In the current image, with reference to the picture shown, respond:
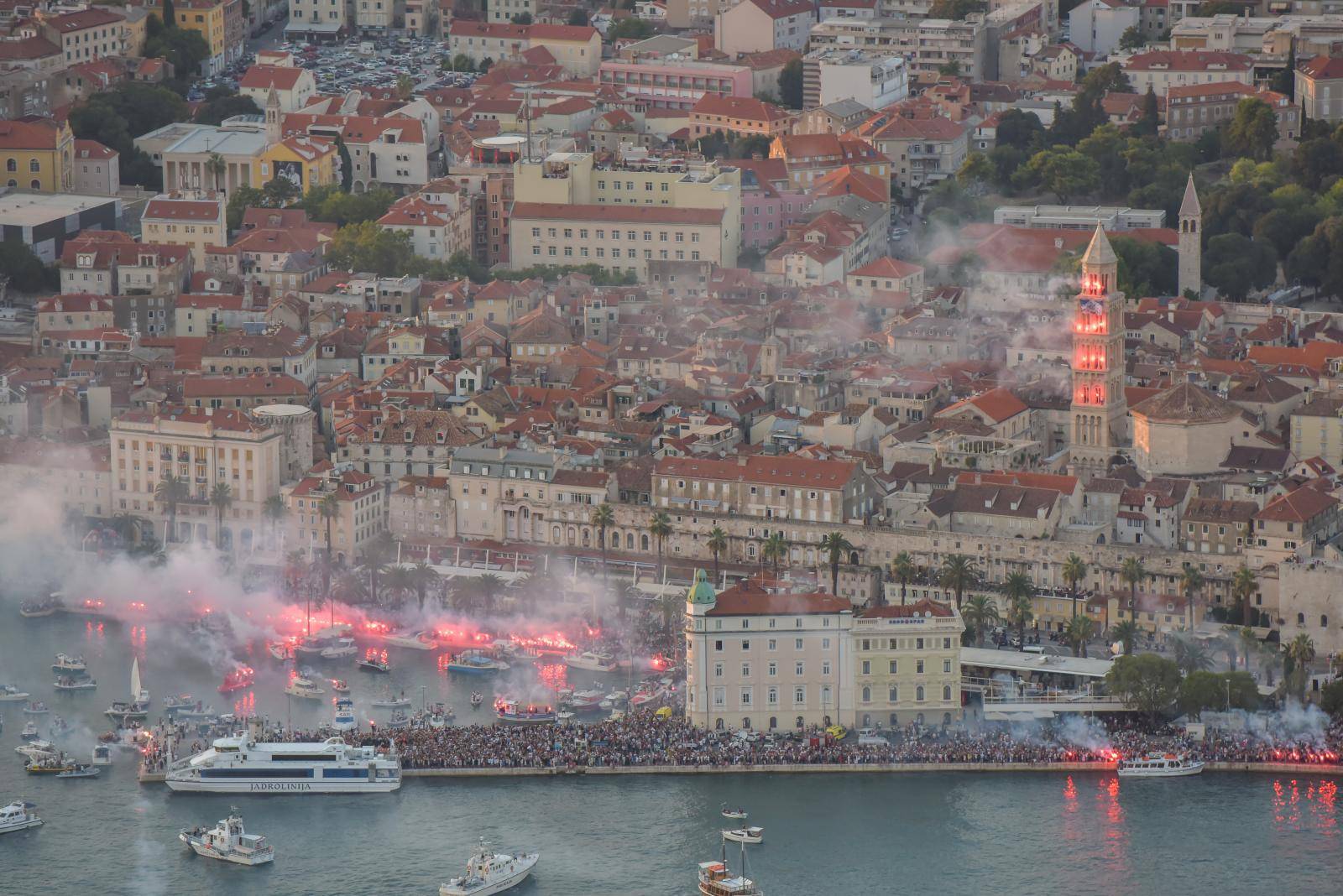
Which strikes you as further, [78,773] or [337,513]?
[337,513]

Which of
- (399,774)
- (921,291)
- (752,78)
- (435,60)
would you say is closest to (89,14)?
(435,60)

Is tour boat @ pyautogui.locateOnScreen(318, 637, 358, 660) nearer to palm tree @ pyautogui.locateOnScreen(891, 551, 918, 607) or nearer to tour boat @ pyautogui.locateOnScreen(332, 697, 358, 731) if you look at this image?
tour boat @ pyautogui.locateOnScreen(332, 697, 358, 731)

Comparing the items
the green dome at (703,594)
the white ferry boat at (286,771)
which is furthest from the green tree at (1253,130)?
the white ferry boat at (286,771)

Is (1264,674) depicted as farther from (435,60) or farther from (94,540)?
(435,60)

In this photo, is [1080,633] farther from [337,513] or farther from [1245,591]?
[337,513]

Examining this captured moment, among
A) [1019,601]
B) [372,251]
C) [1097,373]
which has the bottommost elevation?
[1019,601]

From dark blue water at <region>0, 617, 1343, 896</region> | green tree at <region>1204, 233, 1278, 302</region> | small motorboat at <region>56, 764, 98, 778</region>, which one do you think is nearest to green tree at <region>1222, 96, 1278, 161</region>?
green tree at <region>1204, 233, 1278, 302</region>

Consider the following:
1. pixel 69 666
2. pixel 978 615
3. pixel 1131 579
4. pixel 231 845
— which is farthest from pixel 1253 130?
pixel 231 845
